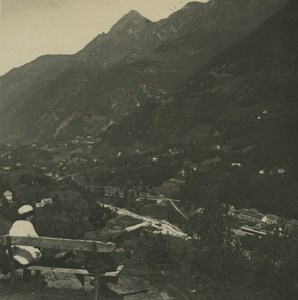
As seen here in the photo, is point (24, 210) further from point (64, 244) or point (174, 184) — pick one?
point (174, 184)

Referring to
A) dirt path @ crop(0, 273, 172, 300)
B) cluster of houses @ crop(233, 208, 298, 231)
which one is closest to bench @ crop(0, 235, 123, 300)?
dirt path @ crop(0, 273, 172, 300)

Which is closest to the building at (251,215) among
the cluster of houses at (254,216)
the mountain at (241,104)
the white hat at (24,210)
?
the cluster of houses at (254,216)

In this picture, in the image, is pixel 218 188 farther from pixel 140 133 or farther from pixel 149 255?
pixel 140 133

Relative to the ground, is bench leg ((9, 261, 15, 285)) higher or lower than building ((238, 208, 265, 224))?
higher

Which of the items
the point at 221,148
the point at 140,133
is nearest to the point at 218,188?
the point at 221,148

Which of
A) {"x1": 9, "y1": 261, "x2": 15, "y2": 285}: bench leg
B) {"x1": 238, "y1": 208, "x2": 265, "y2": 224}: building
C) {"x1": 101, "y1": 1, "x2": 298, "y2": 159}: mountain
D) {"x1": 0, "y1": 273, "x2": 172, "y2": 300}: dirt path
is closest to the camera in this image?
{"x1": 0, "y1": 273, "x2": 172, "y2": 300}: dirt path

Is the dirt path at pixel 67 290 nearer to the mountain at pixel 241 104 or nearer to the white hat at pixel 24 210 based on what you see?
the white hat at pixel 24 210

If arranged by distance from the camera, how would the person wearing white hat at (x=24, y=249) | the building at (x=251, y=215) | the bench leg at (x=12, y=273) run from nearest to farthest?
the bench leg at (x=12, y=273), the person wearing white hat at (x=24, y=249), the building at (x=251, y=215)

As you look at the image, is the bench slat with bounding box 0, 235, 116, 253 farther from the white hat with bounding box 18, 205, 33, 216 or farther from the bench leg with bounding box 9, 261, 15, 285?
the white hat with bounding box 18, 205, 33, 216
